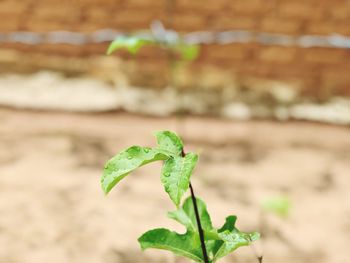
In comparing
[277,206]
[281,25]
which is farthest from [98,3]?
[277,206]

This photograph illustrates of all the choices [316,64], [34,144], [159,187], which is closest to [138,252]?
[159,187]

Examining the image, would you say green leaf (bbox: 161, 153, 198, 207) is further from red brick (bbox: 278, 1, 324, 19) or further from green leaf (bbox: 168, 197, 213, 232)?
red brick (bbox: 278, 1, 324, 19)

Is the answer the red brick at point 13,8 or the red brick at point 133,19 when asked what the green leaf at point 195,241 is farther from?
the red brick at point 13,8

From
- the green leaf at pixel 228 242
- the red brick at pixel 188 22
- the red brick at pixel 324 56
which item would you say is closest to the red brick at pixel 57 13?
the red brick at pixel 188 22

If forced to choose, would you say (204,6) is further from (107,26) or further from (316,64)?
(316,64)

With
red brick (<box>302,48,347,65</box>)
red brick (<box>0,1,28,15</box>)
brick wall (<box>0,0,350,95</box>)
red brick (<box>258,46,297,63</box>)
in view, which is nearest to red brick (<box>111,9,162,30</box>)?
brick wall (<box>0,0,350,95</box>)

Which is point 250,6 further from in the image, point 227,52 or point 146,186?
point 146,186
